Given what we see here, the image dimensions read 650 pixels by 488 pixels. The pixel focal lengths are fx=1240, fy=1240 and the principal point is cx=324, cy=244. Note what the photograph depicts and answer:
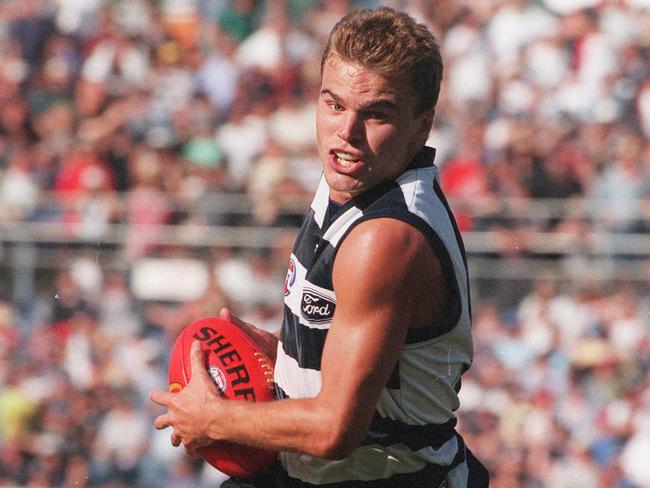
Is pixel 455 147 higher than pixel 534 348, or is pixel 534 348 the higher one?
pixel 455 147

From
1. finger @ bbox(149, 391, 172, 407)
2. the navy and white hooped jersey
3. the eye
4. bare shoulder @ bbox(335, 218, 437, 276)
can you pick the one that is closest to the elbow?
the navy and white hooped jersey

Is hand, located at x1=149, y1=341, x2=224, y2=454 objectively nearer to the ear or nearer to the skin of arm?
the skin of arm

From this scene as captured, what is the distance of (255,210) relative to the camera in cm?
934

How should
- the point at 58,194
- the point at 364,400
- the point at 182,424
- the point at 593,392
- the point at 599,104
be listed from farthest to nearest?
the point at 58,194 → the point at 599,104 → the point at 593,392 → the point at 182,424 → the point at 364,400

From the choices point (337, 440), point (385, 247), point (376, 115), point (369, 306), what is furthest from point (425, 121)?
point (337, 440)

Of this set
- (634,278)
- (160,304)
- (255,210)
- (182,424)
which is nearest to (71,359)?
(160,304)

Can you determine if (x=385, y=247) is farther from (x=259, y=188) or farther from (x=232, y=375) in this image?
(x=259, y=188)

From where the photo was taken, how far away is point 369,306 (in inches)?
116

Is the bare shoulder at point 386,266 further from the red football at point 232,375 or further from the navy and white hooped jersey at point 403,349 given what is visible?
the red football at point 232,375

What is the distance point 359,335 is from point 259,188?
6.55 metres

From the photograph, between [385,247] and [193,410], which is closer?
[385,247]

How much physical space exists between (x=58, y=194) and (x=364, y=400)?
23.3 ft

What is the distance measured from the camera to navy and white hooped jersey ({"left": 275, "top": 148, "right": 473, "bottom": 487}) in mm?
3158

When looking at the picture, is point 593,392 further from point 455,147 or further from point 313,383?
point 313,383
